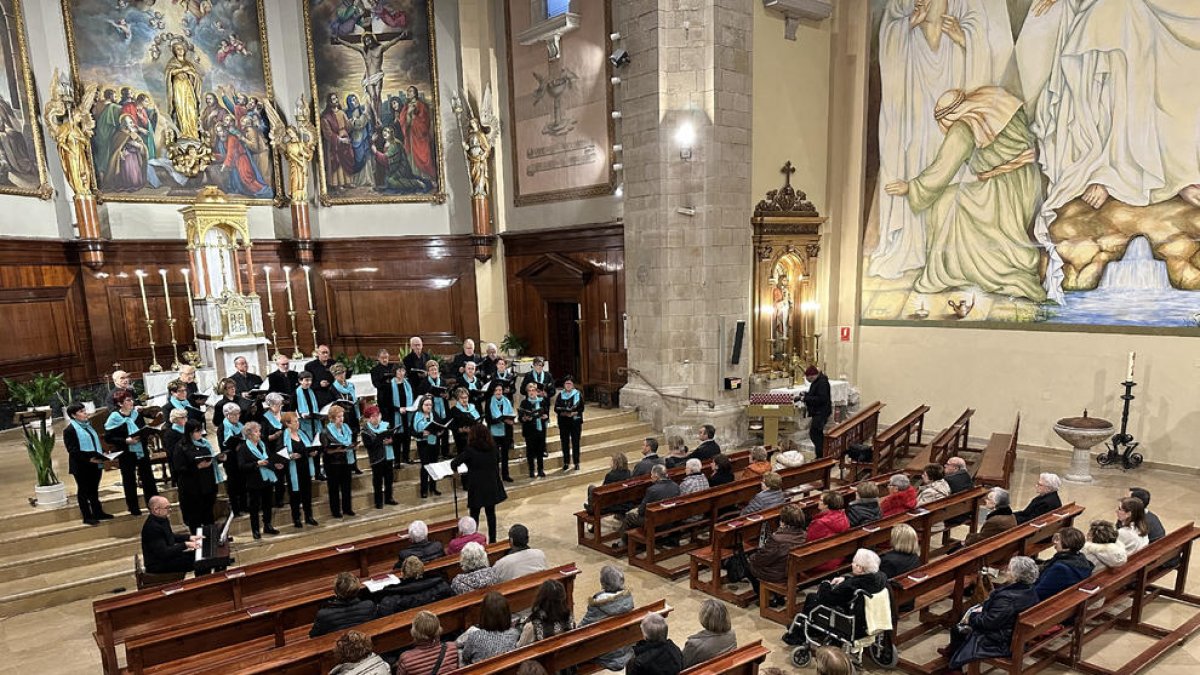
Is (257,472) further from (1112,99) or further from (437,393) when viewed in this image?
(1112,99)

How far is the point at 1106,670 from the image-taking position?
5332 millimetres

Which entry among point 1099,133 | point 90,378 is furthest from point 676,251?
point 90,378

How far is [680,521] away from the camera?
8016 millimetres

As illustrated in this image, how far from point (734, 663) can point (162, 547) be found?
16.6 feet

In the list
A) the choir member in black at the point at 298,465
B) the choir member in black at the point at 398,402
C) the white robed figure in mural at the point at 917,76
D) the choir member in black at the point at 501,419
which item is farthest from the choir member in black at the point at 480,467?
the white robed figure in mural at the point at 917,76

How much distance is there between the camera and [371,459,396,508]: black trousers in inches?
359

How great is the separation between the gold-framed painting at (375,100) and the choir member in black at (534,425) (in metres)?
7.70

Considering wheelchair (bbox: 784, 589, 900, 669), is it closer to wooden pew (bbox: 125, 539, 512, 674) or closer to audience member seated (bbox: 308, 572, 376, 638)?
wooden pew (bbox: 125, 539, 512, 674)

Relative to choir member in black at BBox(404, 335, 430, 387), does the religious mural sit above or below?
above

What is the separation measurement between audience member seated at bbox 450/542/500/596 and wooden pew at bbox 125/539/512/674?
0.33 meters

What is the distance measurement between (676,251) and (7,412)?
11654 mm

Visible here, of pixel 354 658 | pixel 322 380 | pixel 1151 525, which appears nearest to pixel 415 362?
pixel 322 380

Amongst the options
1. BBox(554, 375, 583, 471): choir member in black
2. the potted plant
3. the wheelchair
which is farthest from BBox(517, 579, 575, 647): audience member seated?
the potted plant

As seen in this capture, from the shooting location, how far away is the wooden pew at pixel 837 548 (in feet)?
19.8
